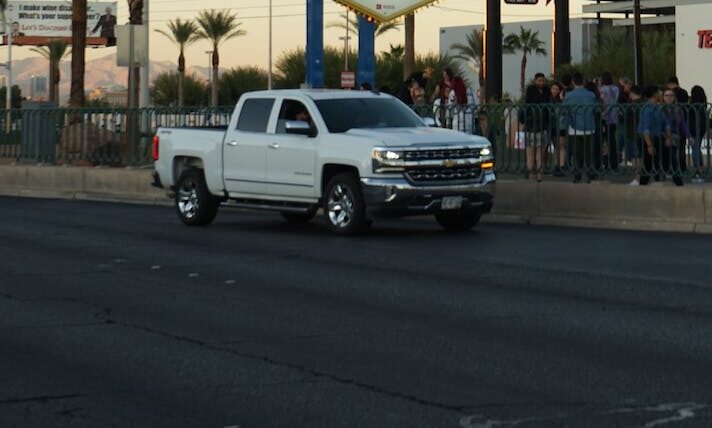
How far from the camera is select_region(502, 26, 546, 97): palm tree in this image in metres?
112

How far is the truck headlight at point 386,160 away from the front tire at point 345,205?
39 cm

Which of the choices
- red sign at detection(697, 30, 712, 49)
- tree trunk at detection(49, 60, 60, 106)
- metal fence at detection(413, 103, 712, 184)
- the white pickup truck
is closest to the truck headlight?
the white pickup truck

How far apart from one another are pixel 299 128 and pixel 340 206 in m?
1.18

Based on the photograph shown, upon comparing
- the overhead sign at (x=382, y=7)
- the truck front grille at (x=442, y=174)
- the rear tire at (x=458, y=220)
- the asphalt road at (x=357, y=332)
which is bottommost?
the asphalt road at (x=357, y=332)

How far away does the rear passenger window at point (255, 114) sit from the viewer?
A: 23000 millimetres

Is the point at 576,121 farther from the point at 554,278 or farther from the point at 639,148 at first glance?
the point at 554,278

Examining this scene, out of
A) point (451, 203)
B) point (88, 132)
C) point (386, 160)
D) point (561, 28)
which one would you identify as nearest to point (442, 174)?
point (451, 203)

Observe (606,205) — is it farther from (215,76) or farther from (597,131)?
(215,76)

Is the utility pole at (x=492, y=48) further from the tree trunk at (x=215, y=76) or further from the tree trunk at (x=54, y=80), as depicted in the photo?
the tree trunk at (x=54, y=80)

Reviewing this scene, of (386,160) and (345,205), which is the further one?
(345,205)

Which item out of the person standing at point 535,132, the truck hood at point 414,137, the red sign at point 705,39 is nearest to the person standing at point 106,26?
the red sign at point 705,39

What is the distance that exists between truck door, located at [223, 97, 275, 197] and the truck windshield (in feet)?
3.28

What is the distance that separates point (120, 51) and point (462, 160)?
15.2 m

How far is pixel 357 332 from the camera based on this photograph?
481 inches
